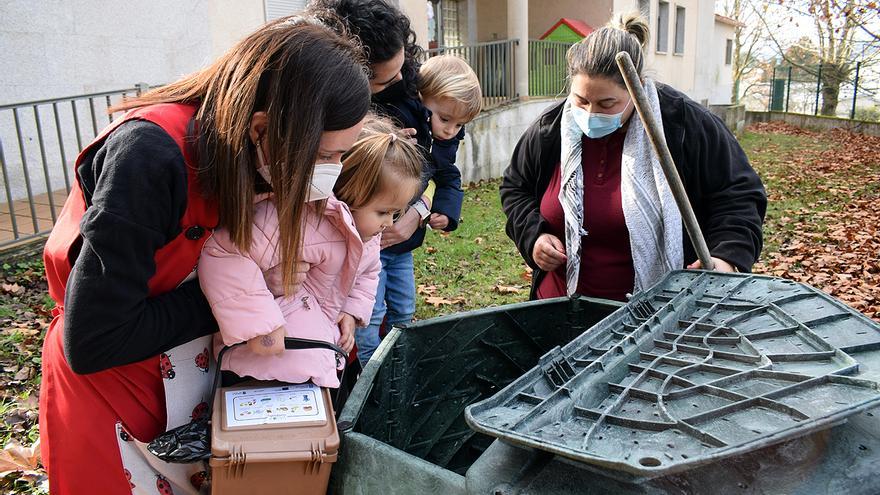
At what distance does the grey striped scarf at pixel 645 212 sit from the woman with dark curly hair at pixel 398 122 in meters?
0.57

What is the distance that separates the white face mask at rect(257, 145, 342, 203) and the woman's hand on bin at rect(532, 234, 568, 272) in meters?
1.16

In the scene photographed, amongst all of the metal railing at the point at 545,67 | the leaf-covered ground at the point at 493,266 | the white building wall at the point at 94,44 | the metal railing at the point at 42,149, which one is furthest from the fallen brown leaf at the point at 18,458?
the metal railing at the point at 545,67

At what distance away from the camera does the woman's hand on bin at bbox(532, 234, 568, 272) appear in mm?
2409

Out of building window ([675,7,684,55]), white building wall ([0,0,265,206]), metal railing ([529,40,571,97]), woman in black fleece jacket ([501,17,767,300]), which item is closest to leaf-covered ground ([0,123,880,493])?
white building wall ([0,0,265,206])

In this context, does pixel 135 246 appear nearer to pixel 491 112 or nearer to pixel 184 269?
pixel 184 269

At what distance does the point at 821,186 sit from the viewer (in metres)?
9.93

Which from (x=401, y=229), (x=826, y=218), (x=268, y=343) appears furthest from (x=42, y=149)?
(x=826, y=218)

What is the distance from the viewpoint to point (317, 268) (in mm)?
1589

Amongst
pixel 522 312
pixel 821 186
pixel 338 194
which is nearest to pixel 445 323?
pixel 522 312

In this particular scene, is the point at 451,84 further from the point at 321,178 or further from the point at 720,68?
the point at 720,68

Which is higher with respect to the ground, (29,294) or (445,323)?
(445,323)

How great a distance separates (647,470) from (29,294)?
14.9 ft

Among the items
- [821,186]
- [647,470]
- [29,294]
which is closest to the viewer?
[647,470]

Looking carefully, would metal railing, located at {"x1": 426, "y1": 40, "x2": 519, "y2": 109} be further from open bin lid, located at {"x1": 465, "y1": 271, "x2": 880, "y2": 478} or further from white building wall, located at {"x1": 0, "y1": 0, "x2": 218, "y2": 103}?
open bin lid, located at {"x1": 465, "y1": 271, "x2": 880, "y2": 478}
